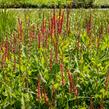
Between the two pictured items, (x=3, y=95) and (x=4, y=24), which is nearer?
(x=3, y=95)

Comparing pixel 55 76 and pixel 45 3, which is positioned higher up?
pixel 55 76

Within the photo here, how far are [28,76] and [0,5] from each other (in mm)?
11292

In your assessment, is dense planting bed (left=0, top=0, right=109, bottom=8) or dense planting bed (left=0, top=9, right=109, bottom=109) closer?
dense planting bed (left=0, top=9, right=109, bottom=109)

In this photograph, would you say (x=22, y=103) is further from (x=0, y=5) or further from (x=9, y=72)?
(x=0, y=5)

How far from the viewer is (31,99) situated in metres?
3.61

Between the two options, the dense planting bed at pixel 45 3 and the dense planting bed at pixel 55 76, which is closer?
the dense planting bed at pixel 55 76

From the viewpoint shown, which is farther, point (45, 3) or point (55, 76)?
point (45, 3)

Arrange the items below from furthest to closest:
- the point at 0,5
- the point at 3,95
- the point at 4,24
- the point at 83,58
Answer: the point at 0,5, the point at 4,24, the point at 83,58, the point at 3,95

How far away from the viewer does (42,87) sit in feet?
11.5

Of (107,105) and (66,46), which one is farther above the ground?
(66,46)

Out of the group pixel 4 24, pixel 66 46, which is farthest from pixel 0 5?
pixel 66 46

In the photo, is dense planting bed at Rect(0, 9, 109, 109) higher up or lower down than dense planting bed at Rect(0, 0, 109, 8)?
higher up

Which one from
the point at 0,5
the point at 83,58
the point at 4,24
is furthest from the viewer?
the point at 0,5

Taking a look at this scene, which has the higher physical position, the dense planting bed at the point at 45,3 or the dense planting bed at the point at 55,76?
the dense planting bed at the point at 55,76
